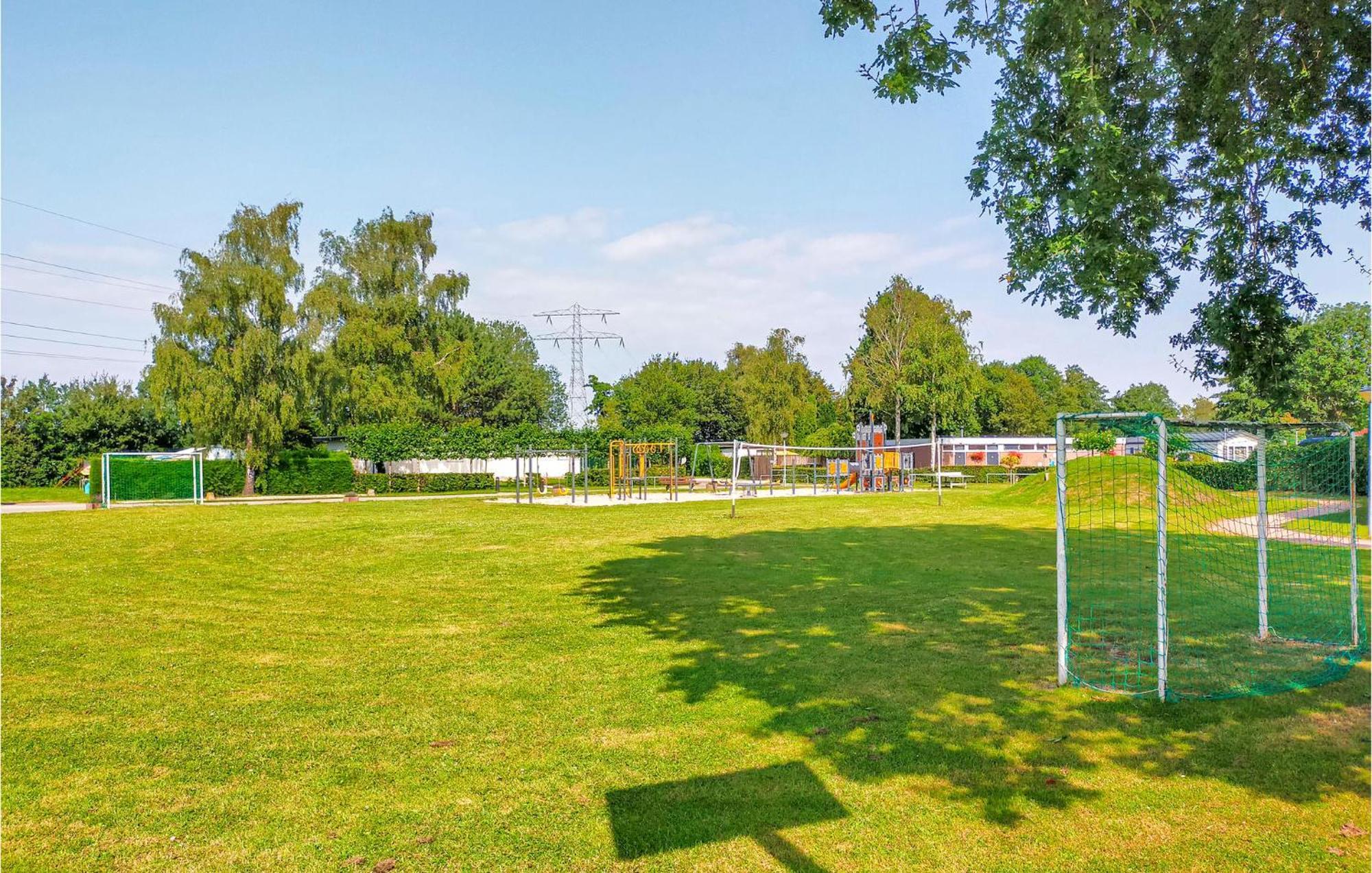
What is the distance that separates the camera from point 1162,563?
18.6ft

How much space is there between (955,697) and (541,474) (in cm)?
3647

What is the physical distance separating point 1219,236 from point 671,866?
249 inches

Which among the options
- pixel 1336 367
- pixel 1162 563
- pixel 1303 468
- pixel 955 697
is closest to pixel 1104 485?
pixel 1303 468

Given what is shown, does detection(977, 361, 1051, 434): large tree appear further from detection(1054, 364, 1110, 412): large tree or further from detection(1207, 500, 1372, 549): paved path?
detection(1207, 500, 1372, 549): paved path

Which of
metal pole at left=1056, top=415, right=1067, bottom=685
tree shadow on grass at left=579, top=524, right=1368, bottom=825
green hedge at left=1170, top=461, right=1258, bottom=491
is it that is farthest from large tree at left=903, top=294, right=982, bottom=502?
metal pole at left=1056, top=415, right=1067, bottom=685

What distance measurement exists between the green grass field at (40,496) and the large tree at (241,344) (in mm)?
4780

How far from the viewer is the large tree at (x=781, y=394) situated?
60531 millimetres

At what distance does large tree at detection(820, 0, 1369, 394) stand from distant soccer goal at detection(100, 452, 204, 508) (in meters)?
29.0

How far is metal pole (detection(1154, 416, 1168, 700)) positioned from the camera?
5418 millimetres

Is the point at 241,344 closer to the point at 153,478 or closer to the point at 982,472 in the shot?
the point at 153,478

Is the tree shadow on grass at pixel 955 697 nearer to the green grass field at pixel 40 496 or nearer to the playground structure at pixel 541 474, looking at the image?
the playground structure at pixel 541 474

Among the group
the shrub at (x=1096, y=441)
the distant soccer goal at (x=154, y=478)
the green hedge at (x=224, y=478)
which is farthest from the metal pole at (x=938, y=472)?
the green hedge at (x=224, y=478)

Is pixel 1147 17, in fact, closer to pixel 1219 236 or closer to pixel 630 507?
pixel 1219 236

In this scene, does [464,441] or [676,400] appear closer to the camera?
[464,441]
